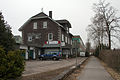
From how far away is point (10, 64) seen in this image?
19.5 ft

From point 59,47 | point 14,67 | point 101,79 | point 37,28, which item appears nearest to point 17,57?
point 14,67

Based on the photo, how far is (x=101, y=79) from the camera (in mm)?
9539

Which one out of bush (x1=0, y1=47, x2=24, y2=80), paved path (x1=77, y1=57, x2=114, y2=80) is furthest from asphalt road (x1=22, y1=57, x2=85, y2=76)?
bush (x1=0, y1=47, x2=24, y2=80)

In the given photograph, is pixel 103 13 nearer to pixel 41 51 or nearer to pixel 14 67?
pixel 41 51

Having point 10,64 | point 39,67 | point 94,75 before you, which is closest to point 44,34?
point 39,67

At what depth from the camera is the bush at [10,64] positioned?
18.6ft

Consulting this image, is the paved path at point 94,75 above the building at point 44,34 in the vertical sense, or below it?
below

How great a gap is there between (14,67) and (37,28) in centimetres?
3170

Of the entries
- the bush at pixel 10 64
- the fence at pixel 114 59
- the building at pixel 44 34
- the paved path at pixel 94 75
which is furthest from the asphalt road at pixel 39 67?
the building at pixel 44 34

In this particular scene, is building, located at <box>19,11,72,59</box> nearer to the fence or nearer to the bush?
the fence

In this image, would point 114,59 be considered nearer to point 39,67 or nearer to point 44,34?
point 39,67

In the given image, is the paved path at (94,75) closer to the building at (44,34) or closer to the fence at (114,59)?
the fence at (114,59)

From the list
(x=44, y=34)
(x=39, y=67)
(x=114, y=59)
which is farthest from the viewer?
(x=44, y=34)

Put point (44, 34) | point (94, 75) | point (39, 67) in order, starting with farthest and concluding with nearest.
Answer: point (44, 34) < point (39, 67) < point (94, 75)
